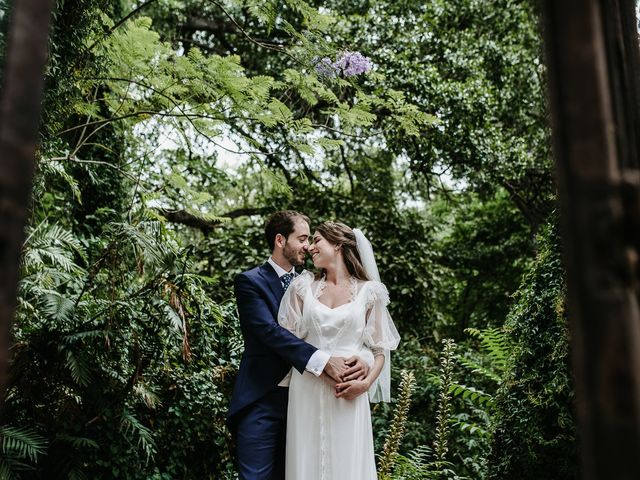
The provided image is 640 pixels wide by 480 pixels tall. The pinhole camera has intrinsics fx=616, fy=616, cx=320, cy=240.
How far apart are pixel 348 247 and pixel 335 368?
0.80 meters

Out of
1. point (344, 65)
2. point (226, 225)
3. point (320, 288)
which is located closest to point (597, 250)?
point (320, 288)

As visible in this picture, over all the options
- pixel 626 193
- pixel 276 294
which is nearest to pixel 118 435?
pixel 276 294

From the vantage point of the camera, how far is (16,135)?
895 millimetres

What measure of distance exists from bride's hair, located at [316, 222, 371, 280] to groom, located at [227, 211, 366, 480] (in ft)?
0.56

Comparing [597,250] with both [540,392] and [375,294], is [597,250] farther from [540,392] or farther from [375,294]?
[540,392]

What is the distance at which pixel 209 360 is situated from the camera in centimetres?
532

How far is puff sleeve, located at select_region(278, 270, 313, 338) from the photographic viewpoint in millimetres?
3752

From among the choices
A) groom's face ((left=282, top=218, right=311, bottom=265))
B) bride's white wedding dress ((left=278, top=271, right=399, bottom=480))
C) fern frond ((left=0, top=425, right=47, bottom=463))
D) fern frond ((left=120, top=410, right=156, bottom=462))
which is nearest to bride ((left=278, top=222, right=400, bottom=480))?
bride's white wedding dress ((left=278, top=271, right=399, bottom=480))

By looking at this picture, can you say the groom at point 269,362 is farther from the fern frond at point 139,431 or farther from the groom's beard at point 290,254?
the fern frond at point 139,431

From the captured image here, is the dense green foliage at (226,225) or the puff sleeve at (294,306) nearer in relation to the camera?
the puff sleeve at (294,306)

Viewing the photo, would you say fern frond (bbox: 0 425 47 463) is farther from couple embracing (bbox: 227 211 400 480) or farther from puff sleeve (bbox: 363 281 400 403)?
puff sleeve (bbox: 363 281 400 403)

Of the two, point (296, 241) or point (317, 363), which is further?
point (296, 241)

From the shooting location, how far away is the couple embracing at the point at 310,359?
11.5ft

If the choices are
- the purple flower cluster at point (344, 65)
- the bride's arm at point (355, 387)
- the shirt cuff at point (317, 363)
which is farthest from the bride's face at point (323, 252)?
the purple flower cluster at point (344, 65)
